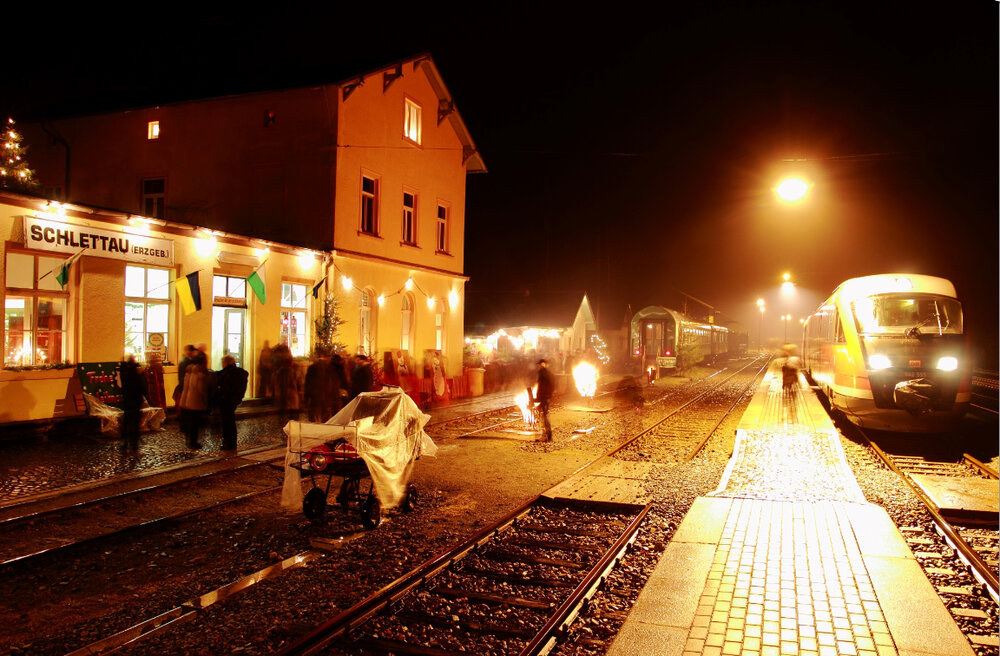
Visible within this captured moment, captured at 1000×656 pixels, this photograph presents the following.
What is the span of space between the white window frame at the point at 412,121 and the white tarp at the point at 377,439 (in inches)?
638

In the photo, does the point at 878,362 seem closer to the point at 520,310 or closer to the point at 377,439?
the point at 377,439

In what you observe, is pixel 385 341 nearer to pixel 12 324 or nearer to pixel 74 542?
pixel 12 324

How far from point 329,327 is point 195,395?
6.56 meters

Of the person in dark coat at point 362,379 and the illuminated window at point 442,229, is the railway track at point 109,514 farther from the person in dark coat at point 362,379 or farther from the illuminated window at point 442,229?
the illuminated window at point 442,229

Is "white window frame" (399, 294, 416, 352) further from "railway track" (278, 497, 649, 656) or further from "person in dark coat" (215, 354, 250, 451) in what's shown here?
"railway track" (278, 497, 649, 656)

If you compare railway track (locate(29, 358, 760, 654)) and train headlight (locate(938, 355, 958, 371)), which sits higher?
train headlight (locate(938, 355, 958, 371))

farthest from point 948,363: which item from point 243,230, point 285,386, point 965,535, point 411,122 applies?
point 243,230

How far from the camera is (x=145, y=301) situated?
47.2 feet

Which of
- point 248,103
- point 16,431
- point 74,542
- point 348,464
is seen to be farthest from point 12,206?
point 248,103

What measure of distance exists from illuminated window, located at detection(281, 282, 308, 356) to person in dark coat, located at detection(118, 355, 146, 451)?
6066 mm

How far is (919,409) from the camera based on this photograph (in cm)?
1316

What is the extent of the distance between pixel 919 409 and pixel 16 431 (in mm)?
16584

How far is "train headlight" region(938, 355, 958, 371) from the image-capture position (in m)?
13.2

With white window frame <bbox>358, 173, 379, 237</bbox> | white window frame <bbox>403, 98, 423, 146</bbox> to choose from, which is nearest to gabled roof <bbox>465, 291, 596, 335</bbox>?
white window frame <bbox>403, 98, 423, 146</bbox>
